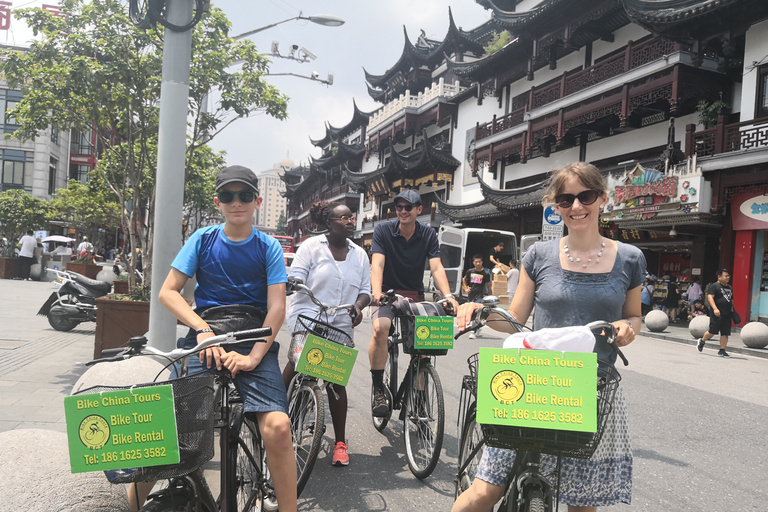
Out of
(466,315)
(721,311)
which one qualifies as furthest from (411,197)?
(721,311)

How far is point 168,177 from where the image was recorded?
461 cm

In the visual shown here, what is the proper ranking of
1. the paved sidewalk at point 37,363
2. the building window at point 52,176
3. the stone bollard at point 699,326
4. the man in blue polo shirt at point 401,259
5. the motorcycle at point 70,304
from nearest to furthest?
the man in blue polo shirt at point 401,259 → the paved sidewalk at point 37,363 → the motorcycle at point 70,304 → the stone bollard at point 699,326 → the building window at point 52,176

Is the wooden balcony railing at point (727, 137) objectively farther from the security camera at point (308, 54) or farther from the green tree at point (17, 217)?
the green tree at point (17, 217)

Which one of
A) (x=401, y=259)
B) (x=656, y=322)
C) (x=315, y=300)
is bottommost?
(x=656, y=322)

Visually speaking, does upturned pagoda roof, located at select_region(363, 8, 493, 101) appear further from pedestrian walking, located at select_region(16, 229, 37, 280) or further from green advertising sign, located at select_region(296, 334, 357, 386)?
green advertising sign, located at select_region(296, 334, 357, 386)

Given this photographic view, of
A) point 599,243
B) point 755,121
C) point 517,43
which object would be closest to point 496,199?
point 517,43

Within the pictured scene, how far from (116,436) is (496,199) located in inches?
919

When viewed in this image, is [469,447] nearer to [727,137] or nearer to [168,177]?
[168,177]

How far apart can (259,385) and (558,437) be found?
1.30 meters

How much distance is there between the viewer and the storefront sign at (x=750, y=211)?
14789mm

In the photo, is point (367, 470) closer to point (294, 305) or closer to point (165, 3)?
point (294, 305)

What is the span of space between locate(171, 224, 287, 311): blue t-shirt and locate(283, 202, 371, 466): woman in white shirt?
4.14 ft

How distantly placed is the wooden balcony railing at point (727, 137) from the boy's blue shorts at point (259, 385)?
49.8 feet

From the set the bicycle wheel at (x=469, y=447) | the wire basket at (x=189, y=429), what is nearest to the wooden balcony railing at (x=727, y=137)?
the bicycle wheel at (x=469, y=447)
